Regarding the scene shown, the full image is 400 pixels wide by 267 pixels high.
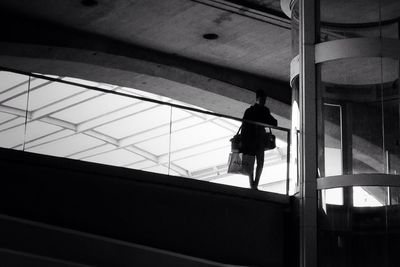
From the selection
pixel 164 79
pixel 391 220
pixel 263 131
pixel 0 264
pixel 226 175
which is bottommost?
pixel 0 264

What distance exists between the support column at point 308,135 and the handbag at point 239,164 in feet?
5.59

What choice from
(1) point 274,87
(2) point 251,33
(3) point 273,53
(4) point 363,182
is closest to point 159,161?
(4) point 363,182

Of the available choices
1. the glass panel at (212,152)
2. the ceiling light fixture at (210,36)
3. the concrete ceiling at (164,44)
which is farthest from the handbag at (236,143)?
the ceiling light fixture at (210,36)

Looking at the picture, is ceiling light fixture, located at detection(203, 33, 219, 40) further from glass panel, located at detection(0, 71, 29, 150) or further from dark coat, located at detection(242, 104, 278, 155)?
glass panel, located at detection(0, 71, 29, 150)

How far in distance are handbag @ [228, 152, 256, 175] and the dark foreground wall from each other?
41 centimetres

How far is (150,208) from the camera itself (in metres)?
15.7

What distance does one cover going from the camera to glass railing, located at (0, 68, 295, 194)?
47.3 feet

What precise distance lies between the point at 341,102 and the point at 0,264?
6.82m

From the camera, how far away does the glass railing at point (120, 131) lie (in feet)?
47.3

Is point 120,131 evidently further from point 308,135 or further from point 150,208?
point 308,135

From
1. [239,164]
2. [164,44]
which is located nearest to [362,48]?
Result: [239,164]

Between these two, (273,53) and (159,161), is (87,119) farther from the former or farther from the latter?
(273,53)

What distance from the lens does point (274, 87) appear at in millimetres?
28828

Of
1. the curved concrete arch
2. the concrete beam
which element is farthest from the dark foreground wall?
the concrete beam
